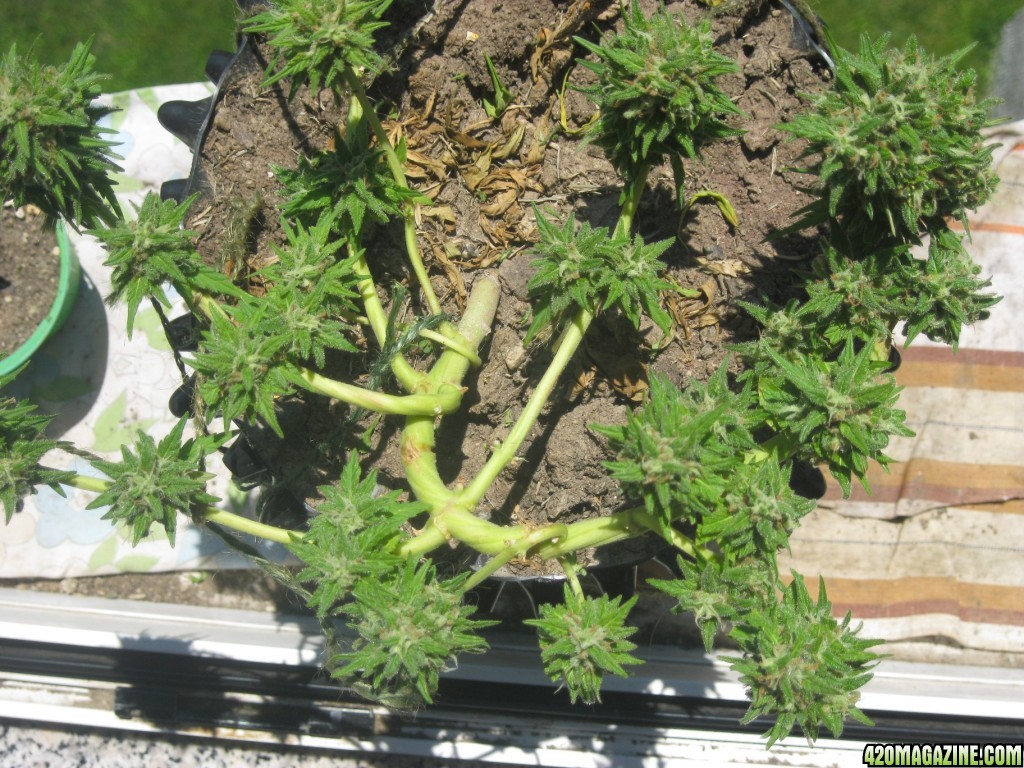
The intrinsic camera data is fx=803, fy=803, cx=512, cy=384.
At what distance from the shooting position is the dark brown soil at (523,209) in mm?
1478

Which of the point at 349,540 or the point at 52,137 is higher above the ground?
the point at 52,137

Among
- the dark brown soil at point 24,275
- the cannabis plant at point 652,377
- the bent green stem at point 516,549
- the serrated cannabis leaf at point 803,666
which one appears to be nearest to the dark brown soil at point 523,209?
the cannabis plant at point 652,377

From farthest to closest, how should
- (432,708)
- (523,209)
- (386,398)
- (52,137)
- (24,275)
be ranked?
(24,275), (432,708), (523,209), (386,398), (52,137)

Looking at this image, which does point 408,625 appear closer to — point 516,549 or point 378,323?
point 516,549

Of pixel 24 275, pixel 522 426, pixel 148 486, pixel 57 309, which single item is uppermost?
pixel 24 275

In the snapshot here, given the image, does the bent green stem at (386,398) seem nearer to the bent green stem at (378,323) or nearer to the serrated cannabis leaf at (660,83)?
the bent green stem at (378,323)

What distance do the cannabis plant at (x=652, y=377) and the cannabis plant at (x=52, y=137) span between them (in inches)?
4.7

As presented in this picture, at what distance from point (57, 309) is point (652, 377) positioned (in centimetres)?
152

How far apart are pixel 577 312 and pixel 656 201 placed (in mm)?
388

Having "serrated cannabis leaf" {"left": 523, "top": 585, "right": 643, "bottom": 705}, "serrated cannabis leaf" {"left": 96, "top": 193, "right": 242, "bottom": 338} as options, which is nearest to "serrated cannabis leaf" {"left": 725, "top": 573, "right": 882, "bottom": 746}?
"serrated cannabis leaf" {"left": 523, "top": 585, "right": 643, "bottom": 705}

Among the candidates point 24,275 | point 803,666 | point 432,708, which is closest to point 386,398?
point 803,666

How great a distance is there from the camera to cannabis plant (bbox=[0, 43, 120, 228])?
108 centimetres

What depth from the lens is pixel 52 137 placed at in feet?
3.64

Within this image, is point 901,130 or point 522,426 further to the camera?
point 522,426
